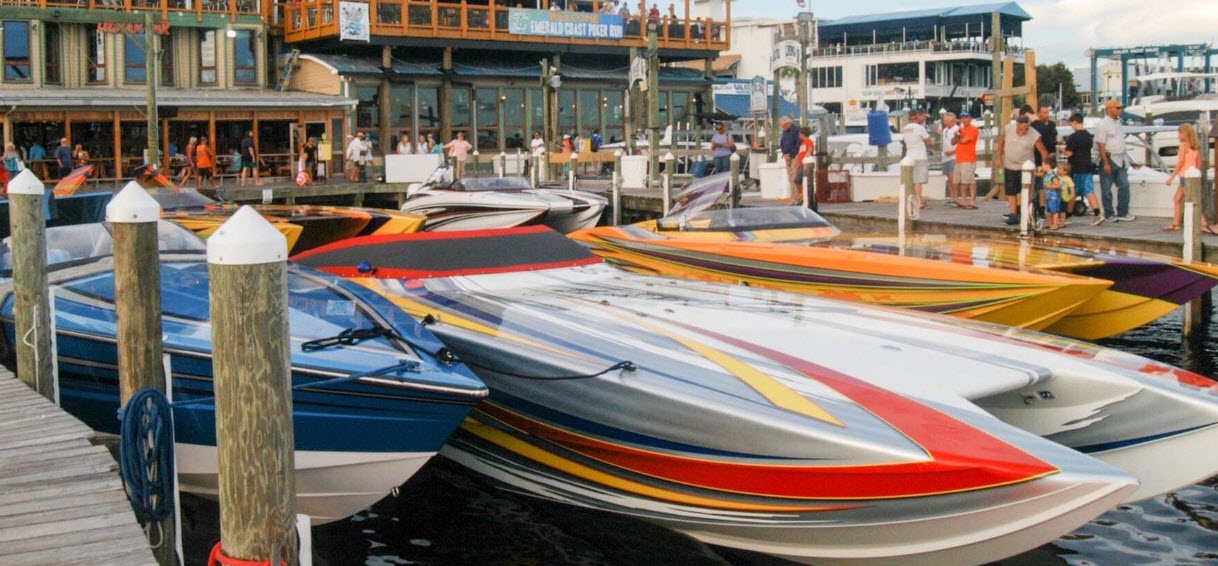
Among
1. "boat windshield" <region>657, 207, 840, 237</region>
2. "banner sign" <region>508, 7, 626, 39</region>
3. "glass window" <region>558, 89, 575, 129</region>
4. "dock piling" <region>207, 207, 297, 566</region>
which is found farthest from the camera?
"glass window" <region>558, 89, 575, 129</region>

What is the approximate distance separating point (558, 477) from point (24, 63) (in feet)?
95.0

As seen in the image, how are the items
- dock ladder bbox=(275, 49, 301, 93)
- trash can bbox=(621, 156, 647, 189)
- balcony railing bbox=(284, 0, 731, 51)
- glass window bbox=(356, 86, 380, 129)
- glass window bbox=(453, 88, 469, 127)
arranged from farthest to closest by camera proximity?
glass window bbox=(453, 88, 469, 127) → dock ladder bbox=(275, 49, 301, 93) → glass window bbox=(356, 86, 380, 129) → balcony railing bbox=(284, 0, 731, 51) → trash can bbox=(621, 156, 647, 189)

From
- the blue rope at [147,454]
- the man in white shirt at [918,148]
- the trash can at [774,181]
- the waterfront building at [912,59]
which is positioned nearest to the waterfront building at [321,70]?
the trash can at [774,181]

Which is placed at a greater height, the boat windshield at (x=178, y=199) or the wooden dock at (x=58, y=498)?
the boat windshield at (x=178, y=199)

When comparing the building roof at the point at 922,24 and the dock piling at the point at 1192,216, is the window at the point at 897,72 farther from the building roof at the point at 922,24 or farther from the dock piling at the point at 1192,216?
the dock piling at the point at 1192,216

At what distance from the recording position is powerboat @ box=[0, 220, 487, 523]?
6.69 meters

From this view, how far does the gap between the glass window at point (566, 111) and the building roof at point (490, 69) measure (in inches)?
26.4

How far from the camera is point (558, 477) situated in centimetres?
768

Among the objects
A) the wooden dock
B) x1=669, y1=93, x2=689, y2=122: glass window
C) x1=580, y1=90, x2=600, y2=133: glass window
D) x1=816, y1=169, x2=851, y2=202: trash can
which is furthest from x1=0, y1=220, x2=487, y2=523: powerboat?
x1=669, y1=93, x2=689, y2=122: glass window

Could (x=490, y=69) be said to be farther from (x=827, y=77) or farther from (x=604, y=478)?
(x=827, y=77)

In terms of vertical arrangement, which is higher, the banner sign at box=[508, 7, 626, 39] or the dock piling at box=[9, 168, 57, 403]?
the banner sign at box=[508, 7, 626, 39]

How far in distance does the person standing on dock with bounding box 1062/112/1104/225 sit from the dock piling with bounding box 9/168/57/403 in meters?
12.1

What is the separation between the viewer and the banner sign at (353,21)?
33.8m

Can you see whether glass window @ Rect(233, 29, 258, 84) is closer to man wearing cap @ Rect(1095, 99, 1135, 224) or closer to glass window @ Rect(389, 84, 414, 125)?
glass window @ Rect(389, 84, 414, 125)
